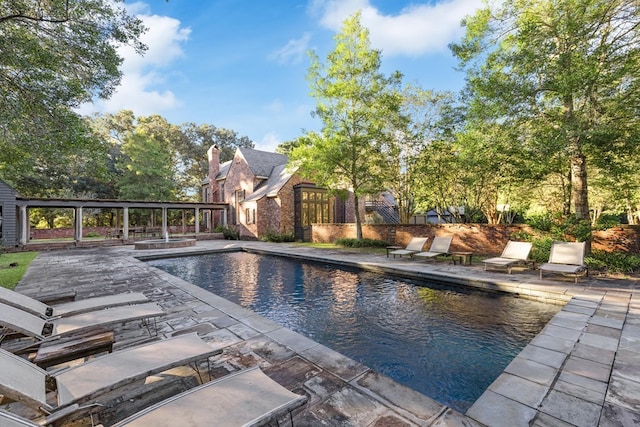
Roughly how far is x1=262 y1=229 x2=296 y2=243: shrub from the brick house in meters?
0.47

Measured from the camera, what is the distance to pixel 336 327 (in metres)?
4.92

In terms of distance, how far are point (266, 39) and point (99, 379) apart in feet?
40.0

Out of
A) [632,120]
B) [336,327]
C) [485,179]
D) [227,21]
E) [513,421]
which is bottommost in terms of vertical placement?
[336,327]

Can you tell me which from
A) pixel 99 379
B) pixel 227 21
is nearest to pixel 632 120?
pixel 99 379

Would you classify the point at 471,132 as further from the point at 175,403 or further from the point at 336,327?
the point at 175,403

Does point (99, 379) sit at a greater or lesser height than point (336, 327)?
greater

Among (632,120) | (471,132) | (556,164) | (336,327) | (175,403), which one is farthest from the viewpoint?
(471,132)

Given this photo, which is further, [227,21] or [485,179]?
[485,179]

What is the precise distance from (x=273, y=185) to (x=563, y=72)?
1771 cm

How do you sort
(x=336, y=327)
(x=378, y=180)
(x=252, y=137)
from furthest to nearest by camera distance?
(x=252, y=137)
(x=378, y=180)
(x=336, y=327)

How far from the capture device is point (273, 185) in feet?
72.0

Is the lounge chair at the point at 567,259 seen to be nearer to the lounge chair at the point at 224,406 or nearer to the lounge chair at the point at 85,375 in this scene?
the lounge chair at the point at 224,406

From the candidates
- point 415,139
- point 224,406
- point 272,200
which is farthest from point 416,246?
point 272,200

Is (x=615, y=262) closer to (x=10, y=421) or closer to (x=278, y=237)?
(x=10, y=421)
